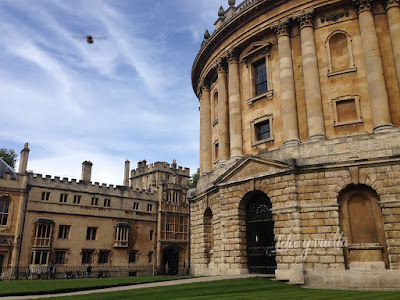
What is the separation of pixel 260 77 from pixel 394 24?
9021mm

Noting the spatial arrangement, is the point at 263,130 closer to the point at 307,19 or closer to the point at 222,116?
the point at 222,116

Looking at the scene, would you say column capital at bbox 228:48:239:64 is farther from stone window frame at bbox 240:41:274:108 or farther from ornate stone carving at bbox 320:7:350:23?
ornate stone carving at bbox 320:7:350:23

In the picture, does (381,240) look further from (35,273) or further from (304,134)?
(35,273)

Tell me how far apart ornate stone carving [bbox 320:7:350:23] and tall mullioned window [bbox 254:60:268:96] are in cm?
501

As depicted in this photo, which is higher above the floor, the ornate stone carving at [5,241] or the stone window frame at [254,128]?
the stone window frame at [254,128]

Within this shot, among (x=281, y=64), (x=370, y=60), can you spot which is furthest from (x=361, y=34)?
(x=281, y=64)

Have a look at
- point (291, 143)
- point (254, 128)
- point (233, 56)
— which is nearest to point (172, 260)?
point (254, 128)

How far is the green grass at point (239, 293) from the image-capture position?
1419 centimetres

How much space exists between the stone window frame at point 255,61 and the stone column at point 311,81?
2.78 m

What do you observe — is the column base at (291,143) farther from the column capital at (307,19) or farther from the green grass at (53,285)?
the green grass at (53,285)

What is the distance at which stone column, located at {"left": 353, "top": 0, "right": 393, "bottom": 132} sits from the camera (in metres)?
20.5

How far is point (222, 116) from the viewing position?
28672 millimetres

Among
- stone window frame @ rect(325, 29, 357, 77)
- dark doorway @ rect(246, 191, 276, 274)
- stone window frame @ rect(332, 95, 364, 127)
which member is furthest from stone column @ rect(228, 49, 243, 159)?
stone window frame @ rect(325, 29, 357, 77)

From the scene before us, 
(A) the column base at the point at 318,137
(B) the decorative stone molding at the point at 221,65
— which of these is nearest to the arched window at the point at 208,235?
(A) the column base at the point at 318,137
